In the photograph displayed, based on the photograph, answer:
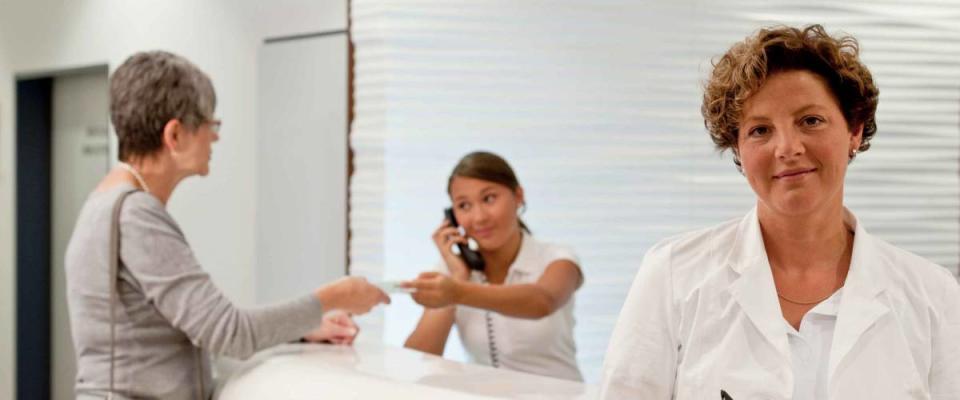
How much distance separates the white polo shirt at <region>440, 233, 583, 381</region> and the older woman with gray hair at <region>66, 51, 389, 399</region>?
71 centimetres

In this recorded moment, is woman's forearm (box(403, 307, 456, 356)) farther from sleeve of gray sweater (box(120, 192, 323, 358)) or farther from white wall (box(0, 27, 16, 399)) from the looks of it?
white wall (box(0, 27, 16, 399))

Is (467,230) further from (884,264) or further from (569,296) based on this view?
(884,264)

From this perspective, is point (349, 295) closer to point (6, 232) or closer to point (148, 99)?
point (148, 99)

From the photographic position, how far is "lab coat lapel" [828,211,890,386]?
1.48m

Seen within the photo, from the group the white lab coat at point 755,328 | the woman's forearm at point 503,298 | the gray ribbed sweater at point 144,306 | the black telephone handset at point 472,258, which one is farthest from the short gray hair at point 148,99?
the white lab coat at point 755,328

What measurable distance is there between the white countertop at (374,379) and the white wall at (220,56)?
2468 millimetres

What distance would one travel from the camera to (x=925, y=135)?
453 cm

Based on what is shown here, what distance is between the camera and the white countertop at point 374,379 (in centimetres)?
198

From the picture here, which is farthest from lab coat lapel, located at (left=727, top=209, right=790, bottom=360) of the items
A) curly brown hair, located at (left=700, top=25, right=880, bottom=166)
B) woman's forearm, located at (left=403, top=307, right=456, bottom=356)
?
woman's forearm, located at (left=403, top=307, right=456, bottom=356)

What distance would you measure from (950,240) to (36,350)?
4825 mm

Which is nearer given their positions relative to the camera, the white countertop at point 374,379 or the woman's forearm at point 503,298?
the white countertop at point 374,379

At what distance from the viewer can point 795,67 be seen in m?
1.54

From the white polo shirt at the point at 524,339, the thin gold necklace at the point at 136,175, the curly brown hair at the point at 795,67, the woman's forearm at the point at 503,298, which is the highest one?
the curly brown hair at the point at 795,67

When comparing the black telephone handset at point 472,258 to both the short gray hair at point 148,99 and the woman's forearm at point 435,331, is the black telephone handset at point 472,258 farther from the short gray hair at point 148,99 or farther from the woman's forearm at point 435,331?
the short gray hair at point 148,99
